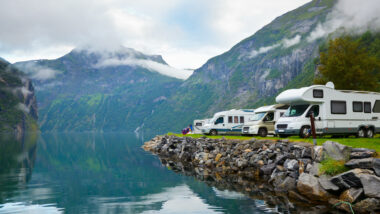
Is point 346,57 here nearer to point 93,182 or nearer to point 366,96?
point 366,96

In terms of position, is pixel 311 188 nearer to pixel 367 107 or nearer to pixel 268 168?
pixel 268 168

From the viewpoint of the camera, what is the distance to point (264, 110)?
32.5 metres

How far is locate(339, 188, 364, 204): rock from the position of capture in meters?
12.0

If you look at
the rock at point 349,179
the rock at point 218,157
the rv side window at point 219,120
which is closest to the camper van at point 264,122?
the rock at point 218,157

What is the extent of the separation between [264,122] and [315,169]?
646 inches

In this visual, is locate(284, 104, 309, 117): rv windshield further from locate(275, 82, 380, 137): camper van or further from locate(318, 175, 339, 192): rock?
locate(318, 175, 339, 192): rock

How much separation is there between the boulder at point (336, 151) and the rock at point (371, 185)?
2221 millimetres

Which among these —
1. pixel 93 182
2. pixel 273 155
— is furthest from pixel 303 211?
pixel 93 182

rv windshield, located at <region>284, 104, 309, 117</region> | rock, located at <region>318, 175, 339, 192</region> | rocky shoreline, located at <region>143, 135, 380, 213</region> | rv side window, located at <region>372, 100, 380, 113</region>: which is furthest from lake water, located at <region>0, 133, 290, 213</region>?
rv side window, located at <region>372, 100, 380, 113</region>

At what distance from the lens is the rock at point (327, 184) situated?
43.0ft

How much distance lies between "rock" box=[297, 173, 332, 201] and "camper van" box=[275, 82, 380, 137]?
830cm

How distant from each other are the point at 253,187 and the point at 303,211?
509 centimetres

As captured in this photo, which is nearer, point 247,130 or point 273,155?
point 273,155

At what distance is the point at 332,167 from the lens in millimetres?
14141
